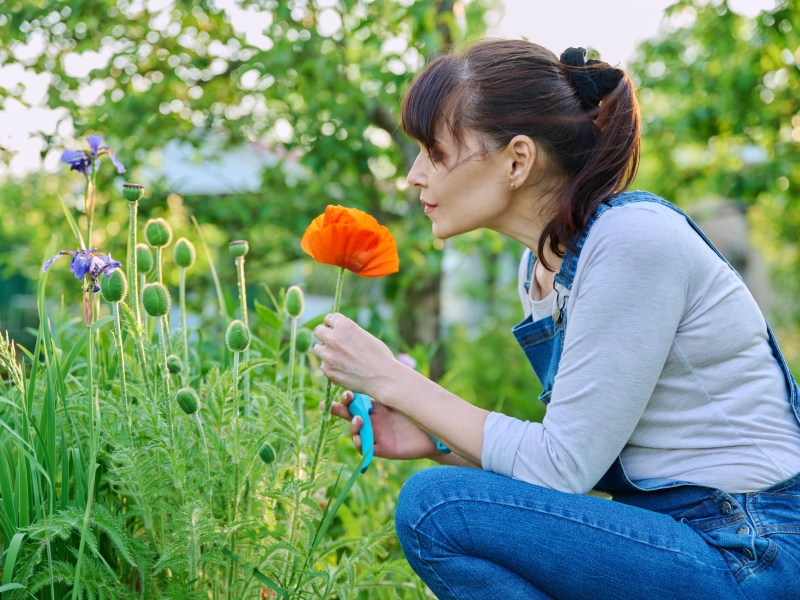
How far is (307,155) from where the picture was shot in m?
3.33

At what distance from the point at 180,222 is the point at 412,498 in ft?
9.10

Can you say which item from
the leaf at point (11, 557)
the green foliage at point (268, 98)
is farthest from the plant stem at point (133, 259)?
the green foliage at point (268, 98)

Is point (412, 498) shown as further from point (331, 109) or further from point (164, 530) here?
point (331, 109)

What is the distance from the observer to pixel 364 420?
1.47m

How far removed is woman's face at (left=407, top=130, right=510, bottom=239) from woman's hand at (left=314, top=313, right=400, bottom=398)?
0.26 m

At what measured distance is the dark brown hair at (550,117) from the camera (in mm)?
1427

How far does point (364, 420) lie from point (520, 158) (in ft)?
1.67

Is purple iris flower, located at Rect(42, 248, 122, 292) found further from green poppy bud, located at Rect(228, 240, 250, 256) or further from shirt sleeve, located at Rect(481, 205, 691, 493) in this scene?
shirt sleeve, located at Rect(481, 205, 691, 493)

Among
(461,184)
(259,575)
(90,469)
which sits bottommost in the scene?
(259,575)

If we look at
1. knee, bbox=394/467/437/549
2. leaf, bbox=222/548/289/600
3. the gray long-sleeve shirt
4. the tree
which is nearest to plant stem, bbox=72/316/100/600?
leaf, bbox=222/548/289/600

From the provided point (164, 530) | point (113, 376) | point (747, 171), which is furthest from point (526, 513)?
point (747, 171)

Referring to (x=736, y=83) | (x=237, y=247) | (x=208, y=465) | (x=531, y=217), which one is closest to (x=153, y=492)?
(x=208, y=465)

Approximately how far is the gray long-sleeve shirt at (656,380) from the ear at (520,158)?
0.55 feet

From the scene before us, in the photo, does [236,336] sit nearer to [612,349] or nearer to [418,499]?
[418,499]
